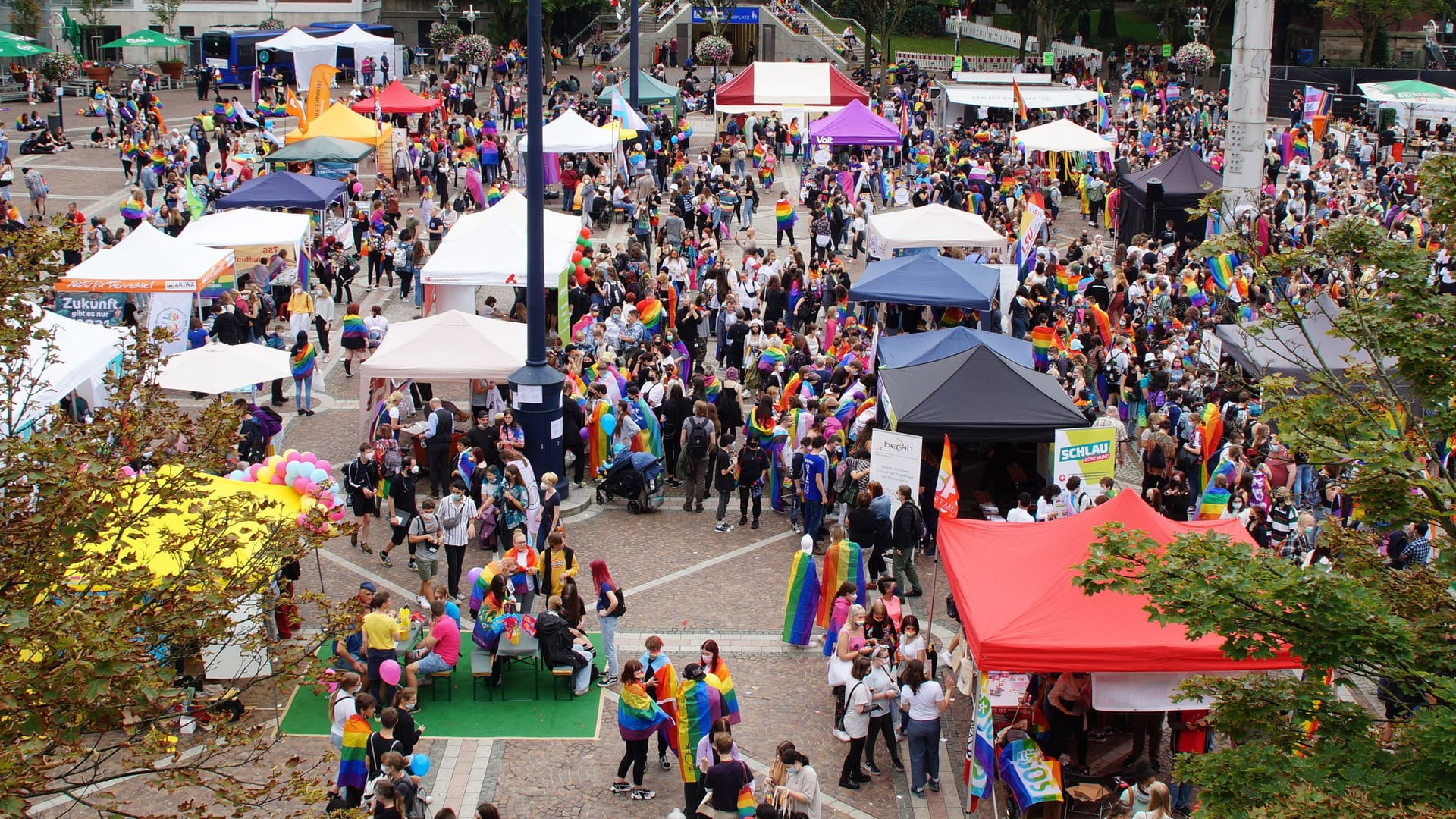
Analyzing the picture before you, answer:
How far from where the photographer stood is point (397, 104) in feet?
124

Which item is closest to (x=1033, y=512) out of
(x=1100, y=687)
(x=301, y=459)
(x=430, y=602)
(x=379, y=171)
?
→ (x=1100, y=687)

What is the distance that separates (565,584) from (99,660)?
657 centimetres

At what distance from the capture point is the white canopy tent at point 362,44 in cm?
4822

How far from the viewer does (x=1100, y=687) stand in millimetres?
10008

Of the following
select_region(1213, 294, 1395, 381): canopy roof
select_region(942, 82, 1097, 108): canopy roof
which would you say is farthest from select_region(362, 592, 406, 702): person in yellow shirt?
select_region(942, 82, 1097, 108): canopy roof

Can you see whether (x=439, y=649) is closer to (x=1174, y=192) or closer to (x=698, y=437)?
(x=698, y=437)

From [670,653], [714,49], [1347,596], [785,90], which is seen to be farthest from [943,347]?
[714,49]

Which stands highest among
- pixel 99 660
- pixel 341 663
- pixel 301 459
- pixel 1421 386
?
pixel 1421 386

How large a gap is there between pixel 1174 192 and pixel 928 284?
33.8 feet

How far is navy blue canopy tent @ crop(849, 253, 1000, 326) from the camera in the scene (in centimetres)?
1938

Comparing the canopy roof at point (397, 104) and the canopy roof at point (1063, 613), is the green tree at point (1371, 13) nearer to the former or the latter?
the canopy roof at point (397, 104)

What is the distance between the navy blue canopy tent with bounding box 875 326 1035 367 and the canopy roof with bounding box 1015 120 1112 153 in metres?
17.2

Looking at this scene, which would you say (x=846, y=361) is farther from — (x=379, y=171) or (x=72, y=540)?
(x=379, y=171)

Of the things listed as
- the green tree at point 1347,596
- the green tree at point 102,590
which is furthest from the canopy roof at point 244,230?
the green tree at point 1347,596
